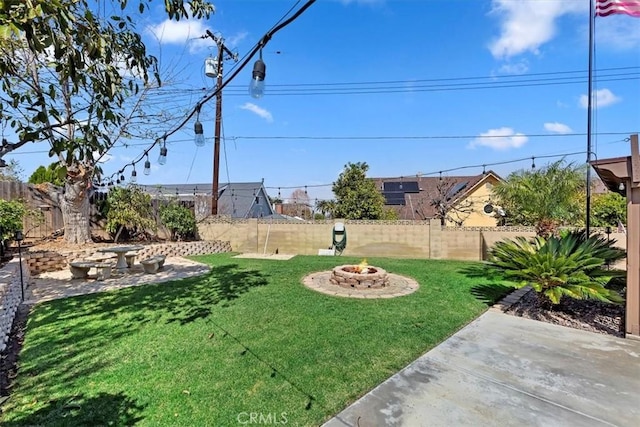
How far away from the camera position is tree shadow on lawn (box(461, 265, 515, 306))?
646 cm

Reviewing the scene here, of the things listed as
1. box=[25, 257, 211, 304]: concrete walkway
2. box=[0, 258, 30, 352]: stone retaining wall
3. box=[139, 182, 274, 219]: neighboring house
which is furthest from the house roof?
box=[0, 258, 30, 352]: stone retaining wall

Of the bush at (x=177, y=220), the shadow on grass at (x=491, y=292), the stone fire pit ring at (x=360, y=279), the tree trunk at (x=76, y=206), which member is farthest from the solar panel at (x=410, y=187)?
the tree trunk at (x=76, y=206)

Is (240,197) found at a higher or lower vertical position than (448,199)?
higher

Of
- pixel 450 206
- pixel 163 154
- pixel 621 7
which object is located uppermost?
pixel 621 7

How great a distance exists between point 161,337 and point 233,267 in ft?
17.8

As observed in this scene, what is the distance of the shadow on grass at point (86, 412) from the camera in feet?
8.49

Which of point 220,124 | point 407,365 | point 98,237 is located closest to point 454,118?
point 220,124

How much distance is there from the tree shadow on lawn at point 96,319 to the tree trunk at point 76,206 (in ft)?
17.0

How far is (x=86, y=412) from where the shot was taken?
2.71 metres

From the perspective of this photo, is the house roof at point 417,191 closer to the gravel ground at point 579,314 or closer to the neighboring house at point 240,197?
the neighboring house at point 240,197

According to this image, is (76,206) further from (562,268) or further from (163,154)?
(562,268)

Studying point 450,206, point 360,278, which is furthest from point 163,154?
point 450,206

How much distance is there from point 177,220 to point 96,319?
28.1 ft

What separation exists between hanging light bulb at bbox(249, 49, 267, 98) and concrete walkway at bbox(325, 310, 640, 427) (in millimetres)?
3382
